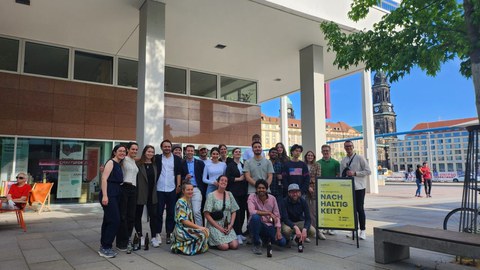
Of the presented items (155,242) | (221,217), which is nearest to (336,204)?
(221,217)

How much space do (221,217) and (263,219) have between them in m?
0.71

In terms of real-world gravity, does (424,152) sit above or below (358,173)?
above

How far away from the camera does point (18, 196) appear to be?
7.73 m

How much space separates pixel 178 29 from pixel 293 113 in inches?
4490

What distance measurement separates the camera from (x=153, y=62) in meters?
8.73

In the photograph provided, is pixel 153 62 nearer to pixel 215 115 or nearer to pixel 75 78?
pixel 75 78

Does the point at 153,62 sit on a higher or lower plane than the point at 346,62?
higher

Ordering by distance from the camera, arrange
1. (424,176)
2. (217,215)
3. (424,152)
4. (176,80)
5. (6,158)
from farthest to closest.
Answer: (424,152) → (424,176) → (176,80) → (6,158) → (217,215)

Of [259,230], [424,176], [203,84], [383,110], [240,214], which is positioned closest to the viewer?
[259,230]

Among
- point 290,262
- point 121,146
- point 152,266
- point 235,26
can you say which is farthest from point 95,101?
point 290,262

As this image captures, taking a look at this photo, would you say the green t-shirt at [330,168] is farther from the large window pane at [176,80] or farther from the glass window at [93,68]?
the glass window at [93,68]

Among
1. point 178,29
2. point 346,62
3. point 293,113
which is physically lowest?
point 346,62

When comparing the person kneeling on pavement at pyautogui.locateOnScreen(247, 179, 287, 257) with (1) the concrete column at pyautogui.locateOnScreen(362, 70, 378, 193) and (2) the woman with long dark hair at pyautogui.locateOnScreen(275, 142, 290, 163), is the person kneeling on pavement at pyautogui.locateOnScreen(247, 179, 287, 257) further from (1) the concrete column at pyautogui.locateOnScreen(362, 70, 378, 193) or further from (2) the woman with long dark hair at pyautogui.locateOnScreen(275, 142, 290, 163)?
(1) the concrete column at pyautogui.locateOnScreen(362, 70, 378, 193)

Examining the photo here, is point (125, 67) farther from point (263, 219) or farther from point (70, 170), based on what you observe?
point (263, 219)
